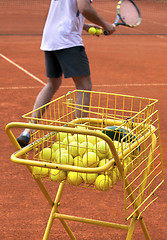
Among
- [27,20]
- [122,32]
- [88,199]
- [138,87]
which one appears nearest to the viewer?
[88,199]

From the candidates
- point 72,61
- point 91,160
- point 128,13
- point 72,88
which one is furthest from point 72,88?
point 91,160

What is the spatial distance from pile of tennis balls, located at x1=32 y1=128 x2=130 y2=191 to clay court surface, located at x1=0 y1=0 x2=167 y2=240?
0.93 metres

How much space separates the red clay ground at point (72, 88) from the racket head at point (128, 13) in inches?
46.4

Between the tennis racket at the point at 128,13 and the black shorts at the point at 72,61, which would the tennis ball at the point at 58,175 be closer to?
the black shorts at the point at 72,61

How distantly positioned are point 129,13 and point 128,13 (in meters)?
0.01

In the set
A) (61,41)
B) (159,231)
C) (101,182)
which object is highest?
(61,41)

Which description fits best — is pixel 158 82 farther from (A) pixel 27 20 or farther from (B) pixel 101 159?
(A) pixel 27 20

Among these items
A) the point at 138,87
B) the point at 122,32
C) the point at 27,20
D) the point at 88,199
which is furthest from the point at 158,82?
the point at 27,20

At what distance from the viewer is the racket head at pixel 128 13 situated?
555cm

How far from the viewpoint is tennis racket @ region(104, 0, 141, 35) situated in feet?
18.2

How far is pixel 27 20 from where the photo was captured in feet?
56.4

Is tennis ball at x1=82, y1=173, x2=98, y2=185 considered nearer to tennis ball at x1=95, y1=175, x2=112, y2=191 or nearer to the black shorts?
tennis ball at x1=95, y1=175, x2=112, y2=191

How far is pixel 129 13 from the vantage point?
5641 millimetres

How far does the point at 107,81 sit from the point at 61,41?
3670 mm
